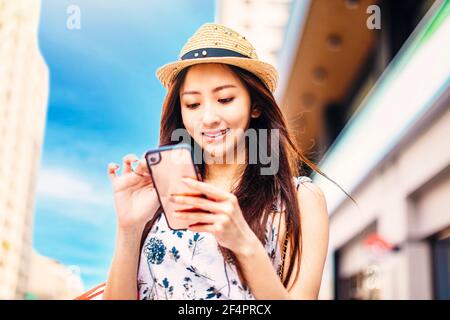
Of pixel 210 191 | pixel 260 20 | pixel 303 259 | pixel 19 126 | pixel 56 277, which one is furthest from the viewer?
pixel 260 20

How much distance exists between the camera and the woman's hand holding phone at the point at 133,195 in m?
0.85

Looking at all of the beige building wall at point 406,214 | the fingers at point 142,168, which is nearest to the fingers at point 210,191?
the fingers at point 142,168

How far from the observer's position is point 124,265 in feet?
2.83

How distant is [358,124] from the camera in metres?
2.12

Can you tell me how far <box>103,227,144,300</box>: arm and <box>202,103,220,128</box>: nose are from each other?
0.19 meters

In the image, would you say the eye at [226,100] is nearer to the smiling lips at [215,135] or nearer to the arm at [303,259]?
the smiling lips at [215,135]

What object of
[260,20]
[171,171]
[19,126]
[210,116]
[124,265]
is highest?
[260,20]

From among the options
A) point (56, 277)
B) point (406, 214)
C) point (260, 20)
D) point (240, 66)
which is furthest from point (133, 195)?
point (406, 214)

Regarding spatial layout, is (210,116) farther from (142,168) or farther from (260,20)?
(260,20)

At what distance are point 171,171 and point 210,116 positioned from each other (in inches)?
5.9

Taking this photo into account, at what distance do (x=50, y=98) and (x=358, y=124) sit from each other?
3.96 feet

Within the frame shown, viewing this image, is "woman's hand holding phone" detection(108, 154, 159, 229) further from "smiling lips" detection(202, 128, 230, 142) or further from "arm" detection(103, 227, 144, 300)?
"smiling lips" detection(202, 128, 230, 142)

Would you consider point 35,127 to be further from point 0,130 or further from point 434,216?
point 434,216

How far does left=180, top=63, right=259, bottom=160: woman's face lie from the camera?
92 cm
